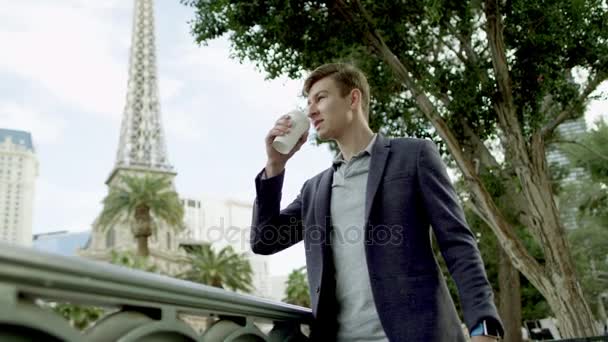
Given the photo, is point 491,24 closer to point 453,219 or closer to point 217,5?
point 217,5

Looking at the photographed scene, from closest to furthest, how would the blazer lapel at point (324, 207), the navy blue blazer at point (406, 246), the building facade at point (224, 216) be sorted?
the navy blue blazer at point (406, 246), the blazer lapel at point (324, 207), the building facade at point (224, 216)

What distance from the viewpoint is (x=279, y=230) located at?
2.43 metres

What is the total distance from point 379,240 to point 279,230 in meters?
0.54

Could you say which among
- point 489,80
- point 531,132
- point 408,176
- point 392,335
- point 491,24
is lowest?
point 392,335

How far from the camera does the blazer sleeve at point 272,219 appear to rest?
2334 millimetres

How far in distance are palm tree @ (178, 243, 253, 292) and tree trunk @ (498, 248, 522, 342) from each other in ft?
74.2

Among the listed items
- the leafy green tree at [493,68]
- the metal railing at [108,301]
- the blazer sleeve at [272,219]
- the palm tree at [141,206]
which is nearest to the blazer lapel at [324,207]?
the blazer sleeve at [272,219]

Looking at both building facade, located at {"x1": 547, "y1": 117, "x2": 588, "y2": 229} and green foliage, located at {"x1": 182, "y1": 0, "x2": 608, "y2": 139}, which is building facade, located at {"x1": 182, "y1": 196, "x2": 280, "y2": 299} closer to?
building facade, located at {"x1": 547, "y1": 117, "x2": 588, "y2": 229}

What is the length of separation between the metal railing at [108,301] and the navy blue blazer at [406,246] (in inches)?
18.0

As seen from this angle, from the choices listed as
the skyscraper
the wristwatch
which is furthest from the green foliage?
the skyscraper

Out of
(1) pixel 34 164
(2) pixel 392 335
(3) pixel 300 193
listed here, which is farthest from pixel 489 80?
(1) pixel 34 164

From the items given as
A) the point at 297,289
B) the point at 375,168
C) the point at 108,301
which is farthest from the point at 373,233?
the point at 297,289

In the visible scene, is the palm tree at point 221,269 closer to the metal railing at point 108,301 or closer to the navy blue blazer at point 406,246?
the navy blue blazer at point 406,246

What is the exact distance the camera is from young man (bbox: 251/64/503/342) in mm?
1928
